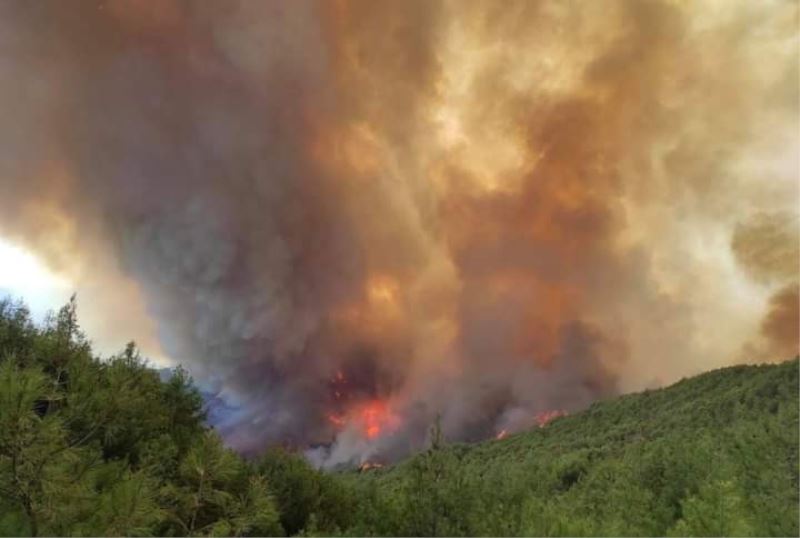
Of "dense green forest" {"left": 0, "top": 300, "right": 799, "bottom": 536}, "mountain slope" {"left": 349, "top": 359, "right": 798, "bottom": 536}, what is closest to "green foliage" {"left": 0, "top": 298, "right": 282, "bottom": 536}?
"dense green forest" {"left": 0, "top": 300, "right": 799, "bottom": 536}

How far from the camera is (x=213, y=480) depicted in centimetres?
1227

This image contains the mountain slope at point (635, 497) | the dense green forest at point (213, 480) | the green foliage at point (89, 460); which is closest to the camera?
the green foliage at point (89, 460)

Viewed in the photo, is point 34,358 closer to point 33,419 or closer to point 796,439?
point 33,419

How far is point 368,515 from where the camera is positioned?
18891 millimetres

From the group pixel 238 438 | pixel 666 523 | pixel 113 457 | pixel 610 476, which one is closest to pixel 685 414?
pixel 610 476

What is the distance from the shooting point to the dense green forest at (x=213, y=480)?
8188 mm

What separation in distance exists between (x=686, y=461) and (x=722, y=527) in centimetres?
1763

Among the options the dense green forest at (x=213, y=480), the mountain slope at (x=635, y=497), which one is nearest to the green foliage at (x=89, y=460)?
the dense green forest at (x=213, y=480)

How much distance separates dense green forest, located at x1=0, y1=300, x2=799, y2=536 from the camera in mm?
8188

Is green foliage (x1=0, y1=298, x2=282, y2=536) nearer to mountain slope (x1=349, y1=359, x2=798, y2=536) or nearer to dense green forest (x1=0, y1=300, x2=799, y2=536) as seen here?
dense green forest (x1=0, y1=300, x2=799, y2=536)

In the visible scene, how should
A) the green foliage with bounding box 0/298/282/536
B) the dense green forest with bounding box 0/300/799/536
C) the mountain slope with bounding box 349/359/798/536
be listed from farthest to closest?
the mountain slope with bounding box 349/359/798/536, the dense green forest with bounding box 0/300/799/536, the green foliage with bounding box 0/298/282/536

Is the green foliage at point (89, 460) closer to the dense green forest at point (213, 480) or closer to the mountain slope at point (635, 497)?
the dense green forest at point (213, 480)

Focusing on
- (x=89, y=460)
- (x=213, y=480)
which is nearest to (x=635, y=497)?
(x=213, y=480)

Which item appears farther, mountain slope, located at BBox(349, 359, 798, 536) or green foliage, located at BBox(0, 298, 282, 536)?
mountain slope, located at BBox(349, 359, 798, 536)
